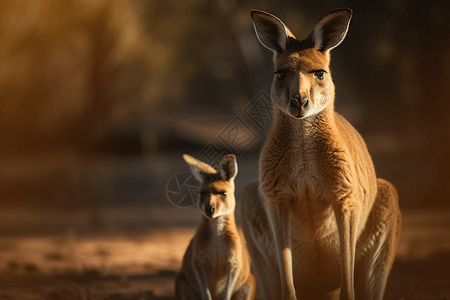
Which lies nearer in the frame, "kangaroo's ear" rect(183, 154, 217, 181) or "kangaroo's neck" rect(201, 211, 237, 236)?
"kangaroo's ear" rect(183, 154, 217, 181)

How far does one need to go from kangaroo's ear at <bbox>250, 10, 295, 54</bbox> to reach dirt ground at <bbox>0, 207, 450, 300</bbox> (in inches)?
82.1

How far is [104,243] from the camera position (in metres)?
5.86

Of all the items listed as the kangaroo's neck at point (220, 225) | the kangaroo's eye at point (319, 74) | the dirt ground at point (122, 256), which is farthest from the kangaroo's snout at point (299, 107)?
the dirt ground at point (122, 256)

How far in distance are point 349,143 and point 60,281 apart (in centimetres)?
314

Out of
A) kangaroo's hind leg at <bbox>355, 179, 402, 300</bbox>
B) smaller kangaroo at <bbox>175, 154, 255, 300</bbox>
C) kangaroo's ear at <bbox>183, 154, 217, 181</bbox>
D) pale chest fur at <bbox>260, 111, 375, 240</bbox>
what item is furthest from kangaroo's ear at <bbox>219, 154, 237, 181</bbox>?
kangaroo's hind leg at <bbox>355, 179, 402, 300</bbox>

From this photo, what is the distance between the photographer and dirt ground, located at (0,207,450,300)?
11.8ft

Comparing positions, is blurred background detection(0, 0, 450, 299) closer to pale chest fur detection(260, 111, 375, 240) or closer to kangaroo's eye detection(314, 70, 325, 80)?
pale chest fur detection(260, 111, 375, 240)

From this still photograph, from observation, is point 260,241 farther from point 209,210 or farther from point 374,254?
point 374,254

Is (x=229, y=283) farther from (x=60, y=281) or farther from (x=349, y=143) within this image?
(x=60, y=281)

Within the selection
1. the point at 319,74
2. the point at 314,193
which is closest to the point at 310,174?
the point at 314,193

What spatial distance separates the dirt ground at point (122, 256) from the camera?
3.58m

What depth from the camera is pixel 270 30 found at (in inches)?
88.8

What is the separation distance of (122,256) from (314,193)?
11.7 ft

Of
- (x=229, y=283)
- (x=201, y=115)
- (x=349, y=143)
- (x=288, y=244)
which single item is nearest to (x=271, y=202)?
(x=288, y=244)
